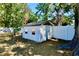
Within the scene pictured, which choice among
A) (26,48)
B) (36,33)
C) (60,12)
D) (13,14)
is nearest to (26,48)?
(26,48)

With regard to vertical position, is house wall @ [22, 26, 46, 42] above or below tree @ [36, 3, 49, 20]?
below

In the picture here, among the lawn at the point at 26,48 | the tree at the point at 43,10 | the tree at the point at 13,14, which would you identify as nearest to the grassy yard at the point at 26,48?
the lawn at the point at 26,48

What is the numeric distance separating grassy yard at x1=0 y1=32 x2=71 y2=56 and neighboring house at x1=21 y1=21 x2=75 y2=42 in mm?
55

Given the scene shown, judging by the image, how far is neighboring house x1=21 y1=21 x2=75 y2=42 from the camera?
2.28m

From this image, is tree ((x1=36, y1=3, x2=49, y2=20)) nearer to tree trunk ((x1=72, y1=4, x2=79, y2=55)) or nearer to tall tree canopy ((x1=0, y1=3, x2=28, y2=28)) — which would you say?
tall tree canopy ((x1=0, y1=3, x2=28, y2=28))

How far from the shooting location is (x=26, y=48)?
7.64 ft

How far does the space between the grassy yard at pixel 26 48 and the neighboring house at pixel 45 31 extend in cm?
6

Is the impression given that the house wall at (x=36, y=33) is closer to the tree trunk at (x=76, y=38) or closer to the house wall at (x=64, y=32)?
the house wall at (x=64, y=32)

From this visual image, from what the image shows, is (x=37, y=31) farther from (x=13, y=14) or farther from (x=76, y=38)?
(x=76, y=38)

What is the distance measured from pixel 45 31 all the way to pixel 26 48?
0.28 m

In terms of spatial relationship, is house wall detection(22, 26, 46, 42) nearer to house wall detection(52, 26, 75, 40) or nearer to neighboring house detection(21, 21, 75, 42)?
neighboring house detection(21, 21, 75, 42)

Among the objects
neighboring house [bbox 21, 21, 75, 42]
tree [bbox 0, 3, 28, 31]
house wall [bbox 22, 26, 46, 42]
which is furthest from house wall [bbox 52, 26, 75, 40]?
tree [bbox 0, 3, 28, 31]

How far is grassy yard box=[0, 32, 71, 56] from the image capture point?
2.29m

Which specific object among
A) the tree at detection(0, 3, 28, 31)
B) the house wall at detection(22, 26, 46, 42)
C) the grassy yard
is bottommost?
the grassy yard
